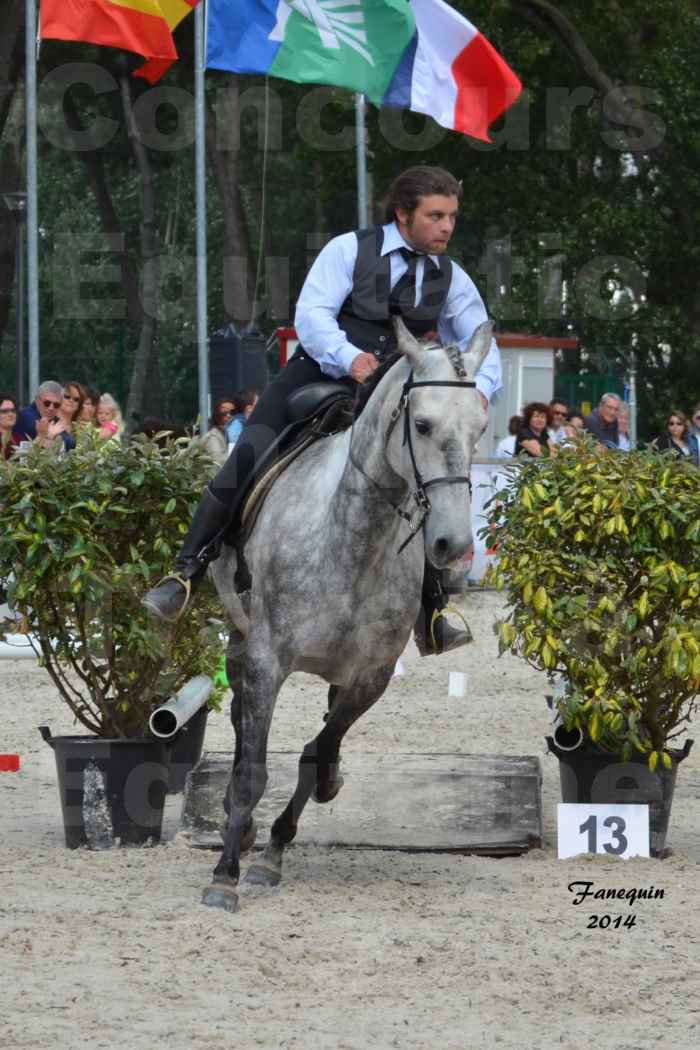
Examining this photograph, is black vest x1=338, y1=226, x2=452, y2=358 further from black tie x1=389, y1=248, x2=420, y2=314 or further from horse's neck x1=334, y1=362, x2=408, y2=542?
horse's neck x1=334, y1=362, x2=408, y2=542

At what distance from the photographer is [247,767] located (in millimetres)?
6719

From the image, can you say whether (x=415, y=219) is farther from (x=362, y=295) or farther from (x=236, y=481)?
(x=236, y=481)

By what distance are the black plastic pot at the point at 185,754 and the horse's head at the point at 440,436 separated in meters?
3.12

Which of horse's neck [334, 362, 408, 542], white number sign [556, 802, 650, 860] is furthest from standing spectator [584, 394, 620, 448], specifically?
horse's neck [334, 362, 408, 542]

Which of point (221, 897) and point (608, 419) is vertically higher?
point (608, 419)

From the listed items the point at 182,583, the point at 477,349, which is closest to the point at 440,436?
the point at 477,349

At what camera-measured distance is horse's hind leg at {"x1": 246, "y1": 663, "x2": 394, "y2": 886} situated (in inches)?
273

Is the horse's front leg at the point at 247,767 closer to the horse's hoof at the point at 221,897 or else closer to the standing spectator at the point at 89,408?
the horse's hoof at the point at 221,897

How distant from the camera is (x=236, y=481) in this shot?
7.14m

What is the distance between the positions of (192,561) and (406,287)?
4.61 ft

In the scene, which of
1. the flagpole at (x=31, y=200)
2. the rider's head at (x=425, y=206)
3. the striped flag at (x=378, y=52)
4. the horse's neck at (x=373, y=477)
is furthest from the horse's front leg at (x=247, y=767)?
the flagpole at (x=31, y=200)

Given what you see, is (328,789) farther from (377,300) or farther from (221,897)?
(377,300)

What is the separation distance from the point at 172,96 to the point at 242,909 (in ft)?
106

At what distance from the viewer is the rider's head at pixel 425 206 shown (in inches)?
272
